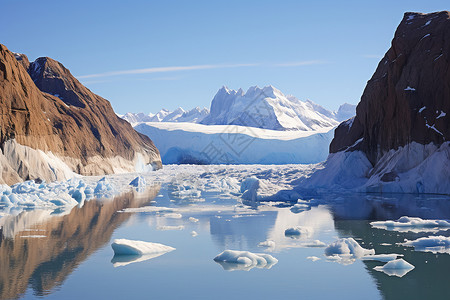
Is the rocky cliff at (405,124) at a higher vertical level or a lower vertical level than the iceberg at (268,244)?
higher

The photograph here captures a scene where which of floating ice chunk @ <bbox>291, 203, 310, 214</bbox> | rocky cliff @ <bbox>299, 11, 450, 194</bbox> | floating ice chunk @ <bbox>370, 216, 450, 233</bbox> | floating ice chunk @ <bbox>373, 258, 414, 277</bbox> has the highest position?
rocky cliff @ <bbox>299, 11, 450, 194</bbox>

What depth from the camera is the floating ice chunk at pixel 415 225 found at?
14.7m

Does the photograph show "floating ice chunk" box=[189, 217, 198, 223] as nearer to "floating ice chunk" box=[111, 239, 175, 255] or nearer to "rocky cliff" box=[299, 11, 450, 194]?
"floating ice chunk" box=[111, 239, 175, 255]

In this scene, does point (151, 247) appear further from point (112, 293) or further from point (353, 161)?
point (353, 161)

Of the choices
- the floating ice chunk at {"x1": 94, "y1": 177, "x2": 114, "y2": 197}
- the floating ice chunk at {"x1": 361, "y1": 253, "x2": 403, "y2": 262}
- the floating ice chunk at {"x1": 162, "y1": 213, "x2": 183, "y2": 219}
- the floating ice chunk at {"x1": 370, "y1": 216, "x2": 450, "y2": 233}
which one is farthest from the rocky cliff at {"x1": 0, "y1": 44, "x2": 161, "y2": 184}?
the floating ice chunk at {"x1": 361, "y1": 253, "x2": 403, "y2": 262}

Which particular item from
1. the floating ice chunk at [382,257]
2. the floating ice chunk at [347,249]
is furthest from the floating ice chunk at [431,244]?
the floating ice chunk at [347,249]

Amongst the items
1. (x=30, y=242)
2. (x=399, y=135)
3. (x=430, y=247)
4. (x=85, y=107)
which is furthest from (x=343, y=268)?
(x=85, y=107)

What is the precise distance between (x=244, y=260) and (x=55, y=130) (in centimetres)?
3840

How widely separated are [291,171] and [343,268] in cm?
2919

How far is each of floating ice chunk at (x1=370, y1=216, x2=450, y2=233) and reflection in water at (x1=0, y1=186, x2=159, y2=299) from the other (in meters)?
8.04

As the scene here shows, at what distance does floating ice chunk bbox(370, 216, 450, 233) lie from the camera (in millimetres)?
14749

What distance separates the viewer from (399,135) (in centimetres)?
3025

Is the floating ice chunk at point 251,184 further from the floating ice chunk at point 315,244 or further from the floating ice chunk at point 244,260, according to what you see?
the floating ice chunk at point 244,260

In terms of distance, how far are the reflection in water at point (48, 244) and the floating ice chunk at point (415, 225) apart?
8.04 m
